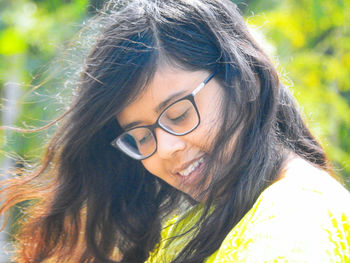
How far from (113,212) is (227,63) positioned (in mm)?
970

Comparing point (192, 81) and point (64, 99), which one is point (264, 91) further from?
point (64, 99)

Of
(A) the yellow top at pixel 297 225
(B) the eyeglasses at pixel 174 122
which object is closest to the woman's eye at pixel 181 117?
(B) the eyeglasses at pixel 174 122

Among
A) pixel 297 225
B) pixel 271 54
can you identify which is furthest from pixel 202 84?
pixel 297 225

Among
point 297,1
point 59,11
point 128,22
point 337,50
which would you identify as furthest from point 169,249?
point 337,50

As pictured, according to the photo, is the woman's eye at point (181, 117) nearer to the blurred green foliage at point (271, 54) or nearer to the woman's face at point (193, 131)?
the woman's face at point (193, 131)

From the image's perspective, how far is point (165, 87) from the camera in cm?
180

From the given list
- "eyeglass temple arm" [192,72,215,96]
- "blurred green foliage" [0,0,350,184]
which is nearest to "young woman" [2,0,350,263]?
"eyeglass temple arm" [192,72,215,96]

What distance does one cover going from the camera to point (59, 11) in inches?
135

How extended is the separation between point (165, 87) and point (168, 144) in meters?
0.18

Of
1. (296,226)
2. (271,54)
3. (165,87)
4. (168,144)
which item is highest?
(271,54)

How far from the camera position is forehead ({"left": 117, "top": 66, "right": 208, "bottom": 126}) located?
1776 millimetres

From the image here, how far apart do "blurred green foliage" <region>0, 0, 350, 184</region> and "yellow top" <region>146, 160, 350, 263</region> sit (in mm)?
802

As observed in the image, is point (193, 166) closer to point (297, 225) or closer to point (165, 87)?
point (165, 87)

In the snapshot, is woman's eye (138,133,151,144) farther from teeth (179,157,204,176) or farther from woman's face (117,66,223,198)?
teeth (179,157,204,176)
